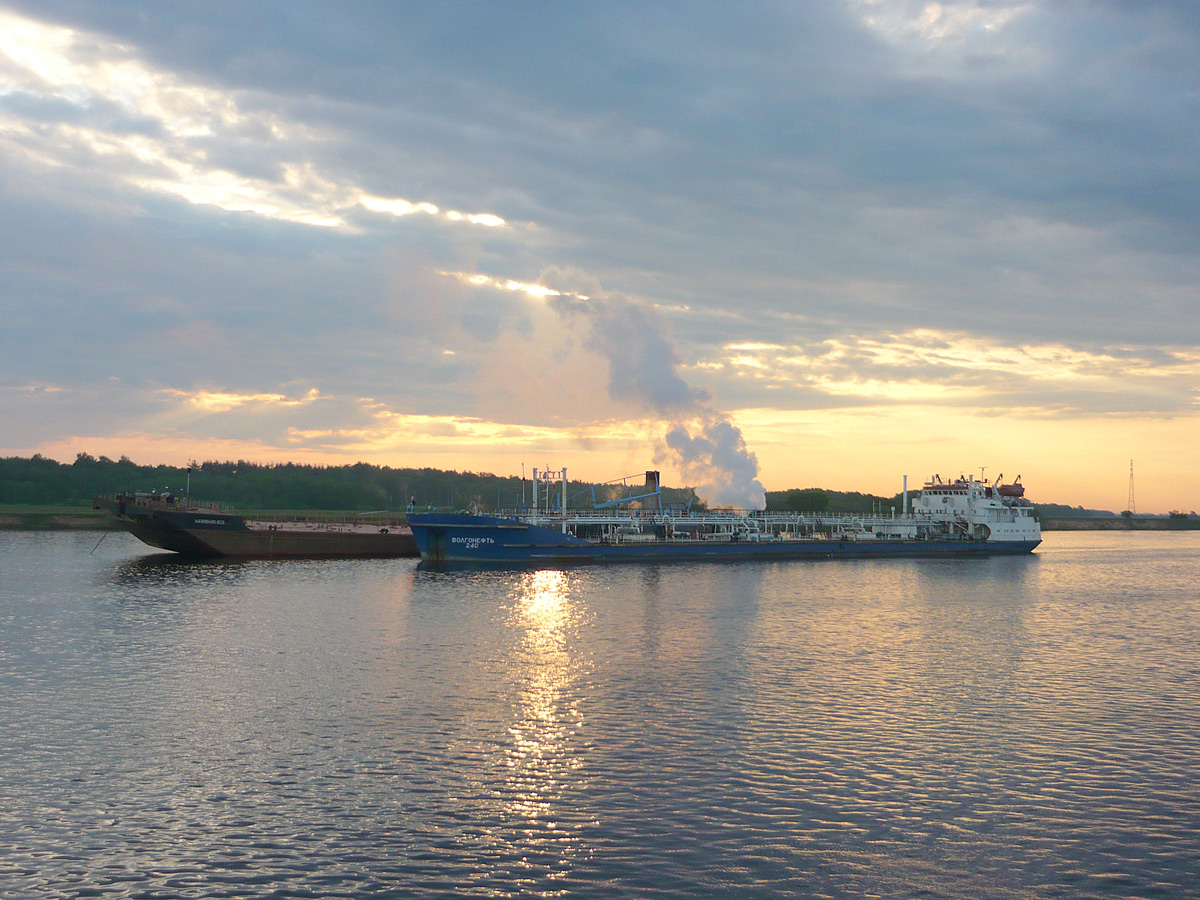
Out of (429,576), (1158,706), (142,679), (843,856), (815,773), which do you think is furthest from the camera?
(429,576)

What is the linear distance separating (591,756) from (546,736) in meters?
2.64

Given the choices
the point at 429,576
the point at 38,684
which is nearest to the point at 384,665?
the point at 38,684

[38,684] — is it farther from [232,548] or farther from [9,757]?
[232,548]

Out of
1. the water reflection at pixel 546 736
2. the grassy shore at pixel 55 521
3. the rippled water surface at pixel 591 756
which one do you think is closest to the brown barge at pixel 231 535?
the rippled water surface at pixel 591 756

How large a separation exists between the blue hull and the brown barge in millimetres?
15271

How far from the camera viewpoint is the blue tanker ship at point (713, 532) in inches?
3748

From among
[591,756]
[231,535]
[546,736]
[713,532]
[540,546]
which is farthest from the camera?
[713,532]

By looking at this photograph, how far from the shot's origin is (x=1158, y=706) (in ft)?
114

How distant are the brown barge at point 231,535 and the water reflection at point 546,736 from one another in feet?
196

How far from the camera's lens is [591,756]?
27.2m

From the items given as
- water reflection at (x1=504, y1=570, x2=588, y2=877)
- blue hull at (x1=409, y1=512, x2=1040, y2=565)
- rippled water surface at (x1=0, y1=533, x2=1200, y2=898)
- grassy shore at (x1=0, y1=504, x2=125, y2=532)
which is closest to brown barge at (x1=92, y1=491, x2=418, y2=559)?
blue hull at (x1=409, y1=512, x2=1040, y2=565)

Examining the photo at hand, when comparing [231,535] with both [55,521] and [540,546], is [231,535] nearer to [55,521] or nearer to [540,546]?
[540,546]

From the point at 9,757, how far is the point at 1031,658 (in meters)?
45.1

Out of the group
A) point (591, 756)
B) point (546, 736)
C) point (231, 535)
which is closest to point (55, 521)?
point (231, 535)
